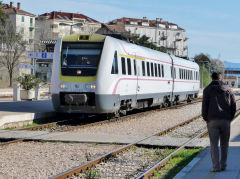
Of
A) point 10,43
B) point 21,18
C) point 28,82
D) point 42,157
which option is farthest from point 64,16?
point 42,157

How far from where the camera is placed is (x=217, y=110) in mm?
8539

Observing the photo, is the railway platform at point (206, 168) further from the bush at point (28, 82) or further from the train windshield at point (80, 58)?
the bush at point (28, 82)

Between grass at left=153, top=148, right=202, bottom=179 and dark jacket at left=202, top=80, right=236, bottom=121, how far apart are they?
1.26m

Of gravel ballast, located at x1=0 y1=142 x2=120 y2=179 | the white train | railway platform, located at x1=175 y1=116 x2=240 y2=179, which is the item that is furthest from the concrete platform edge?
railway platform, located at x1=175 y1=116 x2=240 y2=179

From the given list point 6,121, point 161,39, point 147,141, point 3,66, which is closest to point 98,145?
point 147,141

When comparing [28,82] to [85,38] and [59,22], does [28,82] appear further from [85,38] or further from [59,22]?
[59,22]

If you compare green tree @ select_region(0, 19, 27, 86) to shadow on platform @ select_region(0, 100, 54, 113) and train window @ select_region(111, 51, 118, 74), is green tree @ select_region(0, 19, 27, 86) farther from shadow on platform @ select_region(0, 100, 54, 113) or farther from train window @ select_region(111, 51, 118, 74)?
train window @ select_region(111, 51, 118, 74)

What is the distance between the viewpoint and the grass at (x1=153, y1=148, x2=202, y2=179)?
898cm

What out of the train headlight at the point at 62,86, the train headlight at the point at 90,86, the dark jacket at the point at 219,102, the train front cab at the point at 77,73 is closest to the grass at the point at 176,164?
the dark jacket at the point at 219,102

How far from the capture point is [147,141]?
44.1 feet

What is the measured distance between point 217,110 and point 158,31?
14487 centimetres

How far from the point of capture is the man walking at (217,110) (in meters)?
8.55

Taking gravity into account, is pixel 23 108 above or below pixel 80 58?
below

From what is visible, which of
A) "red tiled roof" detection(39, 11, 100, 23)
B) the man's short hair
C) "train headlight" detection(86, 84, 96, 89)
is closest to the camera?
the man's short hair
